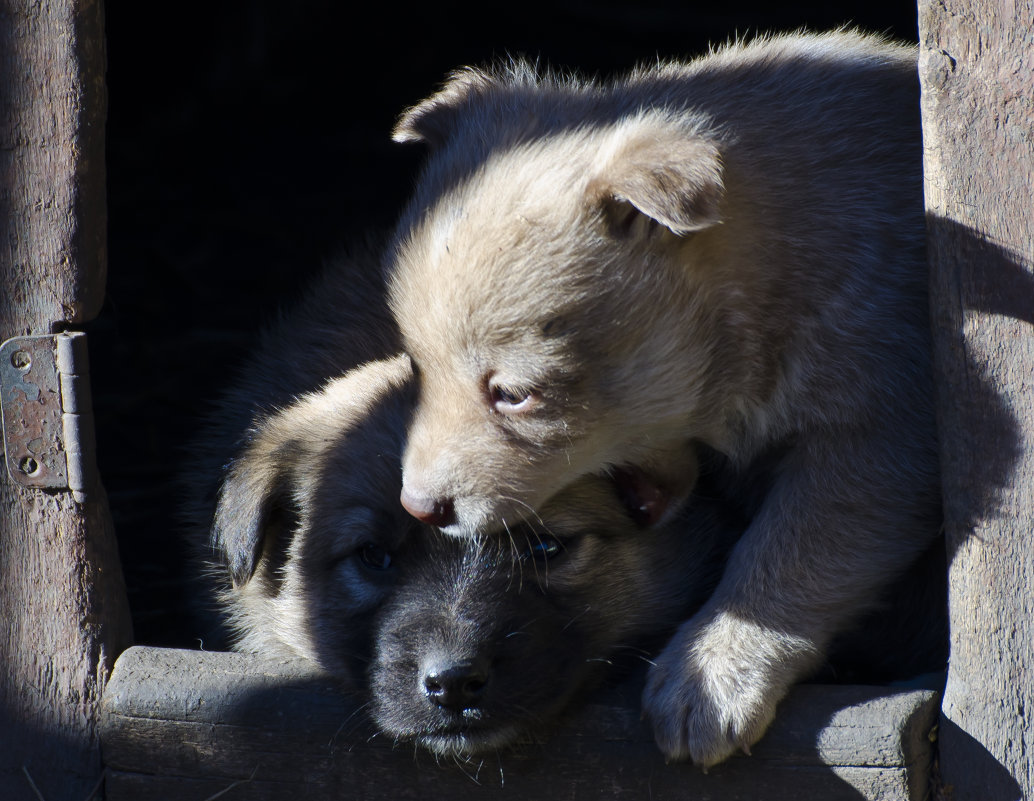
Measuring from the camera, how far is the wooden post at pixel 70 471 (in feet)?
10.2

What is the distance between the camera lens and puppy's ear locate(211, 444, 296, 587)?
347 centimetres

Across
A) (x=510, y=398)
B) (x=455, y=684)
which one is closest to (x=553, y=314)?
(x=510, y=398)

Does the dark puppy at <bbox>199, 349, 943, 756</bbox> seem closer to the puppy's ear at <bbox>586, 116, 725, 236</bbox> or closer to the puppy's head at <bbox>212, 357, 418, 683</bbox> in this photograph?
the puppy's head at <bbox>212, 357, 418, 683</bbox>

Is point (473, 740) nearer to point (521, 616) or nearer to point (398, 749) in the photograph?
point (398, 749)

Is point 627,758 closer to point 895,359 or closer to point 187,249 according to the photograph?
point 895,359

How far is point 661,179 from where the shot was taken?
2.80 m

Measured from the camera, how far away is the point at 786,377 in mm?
3223

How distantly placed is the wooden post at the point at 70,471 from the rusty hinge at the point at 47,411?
13mm

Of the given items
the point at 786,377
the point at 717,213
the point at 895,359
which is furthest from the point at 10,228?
the point at 895,359

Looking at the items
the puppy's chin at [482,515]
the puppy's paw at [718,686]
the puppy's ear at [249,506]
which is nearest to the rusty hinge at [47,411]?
the puppy's ear at [249,506]

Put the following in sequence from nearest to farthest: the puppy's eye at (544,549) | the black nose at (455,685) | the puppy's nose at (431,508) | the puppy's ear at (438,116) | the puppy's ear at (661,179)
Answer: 1. the puppy's ear at (661,179)
2. the puppy's nose at (431,508)
3. the black nose at (455,685)
4. the puppy's eye at (544,549)
5. the puppy's ear at (438,116)

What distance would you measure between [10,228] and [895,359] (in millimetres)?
2392

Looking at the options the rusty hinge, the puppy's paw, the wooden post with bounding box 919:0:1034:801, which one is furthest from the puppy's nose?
the wooden post with bounding box 919:0:1034:801

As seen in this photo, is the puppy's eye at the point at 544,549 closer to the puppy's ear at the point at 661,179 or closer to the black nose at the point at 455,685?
the black nose at the point at 455,685
